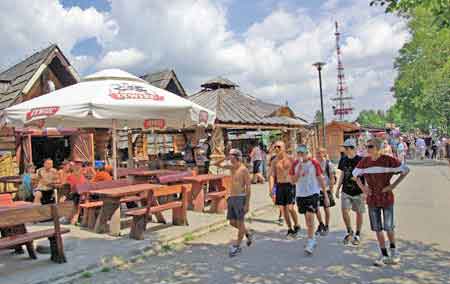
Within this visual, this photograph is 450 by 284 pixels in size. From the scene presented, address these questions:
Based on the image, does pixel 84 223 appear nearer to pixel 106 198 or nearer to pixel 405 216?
pixel 106 198

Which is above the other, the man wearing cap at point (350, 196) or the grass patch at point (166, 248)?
the man wearing cap at point (350, 196)

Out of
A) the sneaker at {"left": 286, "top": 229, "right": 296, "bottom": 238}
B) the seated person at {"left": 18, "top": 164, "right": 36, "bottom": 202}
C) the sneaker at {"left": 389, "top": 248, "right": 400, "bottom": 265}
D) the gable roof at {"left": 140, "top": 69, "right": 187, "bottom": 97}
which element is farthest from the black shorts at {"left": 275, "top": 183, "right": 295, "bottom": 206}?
the gable roof at {"left": 140, "top": 69, "right": 187, "bottom": 97}

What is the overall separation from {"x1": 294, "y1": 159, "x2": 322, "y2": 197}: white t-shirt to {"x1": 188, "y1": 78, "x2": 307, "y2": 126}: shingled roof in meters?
8.25

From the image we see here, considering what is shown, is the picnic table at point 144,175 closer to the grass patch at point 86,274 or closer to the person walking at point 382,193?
the grass patch at point 86,274

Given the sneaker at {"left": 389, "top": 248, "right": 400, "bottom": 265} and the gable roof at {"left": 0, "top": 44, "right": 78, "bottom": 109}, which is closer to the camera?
the sneaker at {"left": 389, "top": 248, "right": 400, "bottom": 265}

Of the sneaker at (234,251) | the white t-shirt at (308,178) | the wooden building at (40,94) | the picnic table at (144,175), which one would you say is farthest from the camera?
the wooden building at (40,94)

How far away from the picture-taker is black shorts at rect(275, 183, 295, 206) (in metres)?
6.98

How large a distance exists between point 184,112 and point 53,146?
13.3 metres

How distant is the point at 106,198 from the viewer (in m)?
7.04

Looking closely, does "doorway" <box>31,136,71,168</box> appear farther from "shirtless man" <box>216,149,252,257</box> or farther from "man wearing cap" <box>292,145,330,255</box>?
"man wearing cap" <box>292,145,330,255</box>

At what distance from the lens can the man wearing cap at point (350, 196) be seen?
20.8 feet

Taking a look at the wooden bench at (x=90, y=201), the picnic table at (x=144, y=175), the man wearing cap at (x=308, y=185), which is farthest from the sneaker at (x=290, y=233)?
the picnic table at (x=144, y=175)

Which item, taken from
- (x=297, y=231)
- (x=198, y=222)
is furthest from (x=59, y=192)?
(x=297, y=231)

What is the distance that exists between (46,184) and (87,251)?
3.11 meters
